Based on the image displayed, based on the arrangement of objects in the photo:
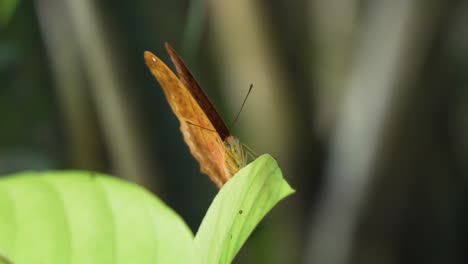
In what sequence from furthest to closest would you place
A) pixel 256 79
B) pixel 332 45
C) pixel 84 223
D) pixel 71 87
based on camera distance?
pixel 332 45
pixel 71 87
pixel 256 79
pixel 84 223

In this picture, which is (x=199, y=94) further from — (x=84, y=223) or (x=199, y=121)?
(x=84, y=223)

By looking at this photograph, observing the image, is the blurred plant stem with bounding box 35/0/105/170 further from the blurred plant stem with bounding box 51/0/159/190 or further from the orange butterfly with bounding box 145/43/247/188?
the orange butterfly with bounding box 145/43/247/188

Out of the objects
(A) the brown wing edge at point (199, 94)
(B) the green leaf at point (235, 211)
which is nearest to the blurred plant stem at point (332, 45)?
(A) the brown wing edge at point (199, 94)

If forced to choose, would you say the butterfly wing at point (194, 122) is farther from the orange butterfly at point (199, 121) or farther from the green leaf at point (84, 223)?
the green leaf at point (84, 223)

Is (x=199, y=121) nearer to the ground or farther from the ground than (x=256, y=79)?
farther from the ground

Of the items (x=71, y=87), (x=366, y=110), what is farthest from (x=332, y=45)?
(x=71, y=87)

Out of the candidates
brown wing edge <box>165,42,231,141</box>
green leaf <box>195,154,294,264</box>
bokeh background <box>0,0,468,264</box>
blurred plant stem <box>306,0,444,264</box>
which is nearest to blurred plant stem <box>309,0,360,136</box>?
bokeh background <box>0,0,468,264</box>

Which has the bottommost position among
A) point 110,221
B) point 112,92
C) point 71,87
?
point 71,87
